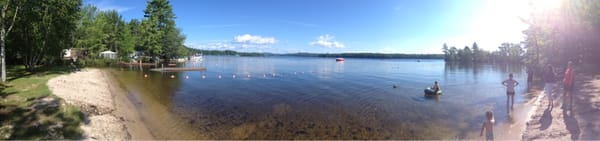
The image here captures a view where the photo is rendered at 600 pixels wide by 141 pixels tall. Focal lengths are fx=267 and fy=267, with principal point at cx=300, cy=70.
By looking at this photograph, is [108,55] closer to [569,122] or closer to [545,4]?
[569,122]

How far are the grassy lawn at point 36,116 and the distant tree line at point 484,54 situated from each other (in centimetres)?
10741

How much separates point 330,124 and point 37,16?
2187cm

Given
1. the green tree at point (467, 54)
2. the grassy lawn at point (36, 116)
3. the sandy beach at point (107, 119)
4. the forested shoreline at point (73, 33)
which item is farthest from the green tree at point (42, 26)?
the green tree at point (467, 54)

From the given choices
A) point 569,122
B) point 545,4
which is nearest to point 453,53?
point 545,4

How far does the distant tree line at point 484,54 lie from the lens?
92.5m

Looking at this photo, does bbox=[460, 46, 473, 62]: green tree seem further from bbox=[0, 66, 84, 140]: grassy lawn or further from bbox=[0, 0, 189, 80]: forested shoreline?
bbox=[0, 66, 84, 140]: grassy lawn

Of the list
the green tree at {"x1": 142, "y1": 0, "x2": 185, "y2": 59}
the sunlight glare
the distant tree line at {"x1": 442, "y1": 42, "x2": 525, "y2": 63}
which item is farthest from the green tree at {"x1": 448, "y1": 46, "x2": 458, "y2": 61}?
the green tree at {"x1": 142, "y1": 0, "x2": 185, "y2": 59}

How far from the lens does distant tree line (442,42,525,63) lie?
9250 cm

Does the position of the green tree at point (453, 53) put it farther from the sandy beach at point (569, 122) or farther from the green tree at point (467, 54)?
the sandy beach at point (569, 122)

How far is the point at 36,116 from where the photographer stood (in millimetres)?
8094

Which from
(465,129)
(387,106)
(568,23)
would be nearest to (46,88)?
(387,106)

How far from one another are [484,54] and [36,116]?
128769 millimetres

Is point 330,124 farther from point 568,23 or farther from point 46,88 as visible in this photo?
point 568,23

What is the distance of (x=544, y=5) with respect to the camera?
78.2 ft
